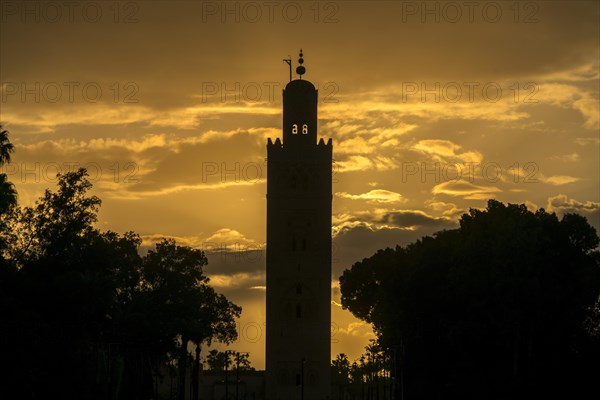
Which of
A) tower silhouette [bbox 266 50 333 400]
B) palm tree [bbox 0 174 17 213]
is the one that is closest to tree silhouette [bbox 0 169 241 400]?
palm tree [bbox 0 174 17 213]

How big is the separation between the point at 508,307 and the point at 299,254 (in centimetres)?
3662

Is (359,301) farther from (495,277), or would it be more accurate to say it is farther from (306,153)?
(495,277)

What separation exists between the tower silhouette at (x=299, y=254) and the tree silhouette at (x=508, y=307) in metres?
23.7

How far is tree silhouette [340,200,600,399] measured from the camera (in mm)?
69688

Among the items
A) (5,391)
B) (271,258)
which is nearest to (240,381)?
(271,258)

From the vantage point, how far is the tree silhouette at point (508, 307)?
6969 cm

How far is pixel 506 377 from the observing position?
71.4 metres

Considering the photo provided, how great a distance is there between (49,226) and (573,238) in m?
29.5

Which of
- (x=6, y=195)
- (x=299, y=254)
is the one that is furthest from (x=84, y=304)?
(x=299, y=254)

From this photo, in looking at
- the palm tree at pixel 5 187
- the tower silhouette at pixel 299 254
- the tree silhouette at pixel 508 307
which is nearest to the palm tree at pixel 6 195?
the palm tree at pixel 5 187

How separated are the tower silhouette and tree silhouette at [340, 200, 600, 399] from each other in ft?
77.6

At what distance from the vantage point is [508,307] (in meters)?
70.6

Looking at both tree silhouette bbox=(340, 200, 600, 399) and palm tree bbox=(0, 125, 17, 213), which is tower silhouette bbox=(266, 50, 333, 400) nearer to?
tree silhouette bbox=(340, 200, 600, 399)

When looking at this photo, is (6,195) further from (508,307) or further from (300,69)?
(300,69)
